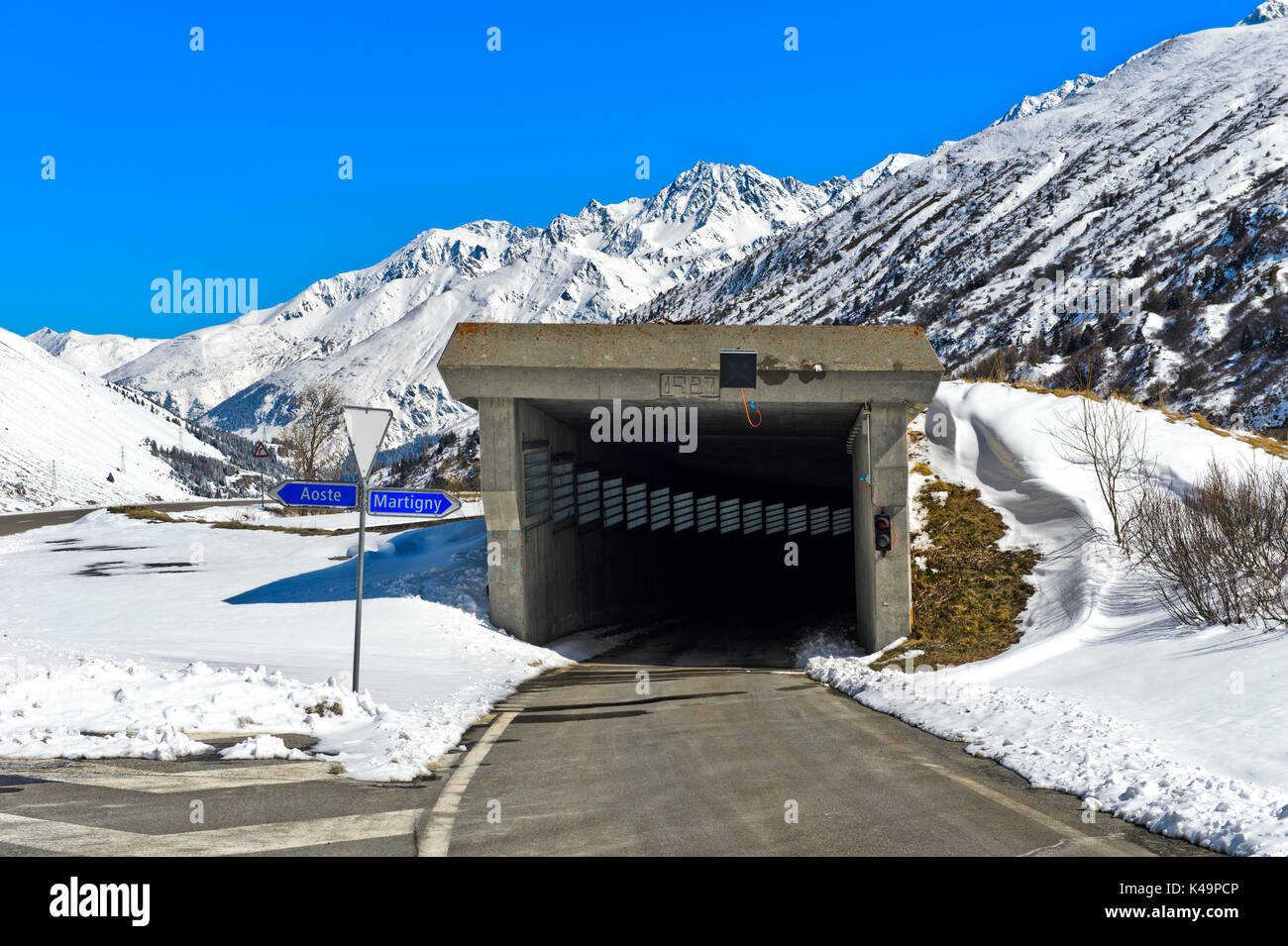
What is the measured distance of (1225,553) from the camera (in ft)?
47.3

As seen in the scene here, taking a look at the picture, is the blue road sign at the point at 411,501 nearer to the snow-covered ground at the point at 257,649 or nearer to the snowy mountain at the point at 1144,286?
the snow-covered ground at the point at 257,649

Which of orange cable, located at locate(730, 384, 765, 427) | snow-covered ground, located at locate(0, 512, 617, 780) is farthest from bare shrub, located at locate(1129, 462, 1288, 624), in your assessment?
snow-covered ground, located at locate(0, 512, 617, 780)

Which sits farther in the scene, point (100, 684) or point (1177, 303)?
point (1177, 303)

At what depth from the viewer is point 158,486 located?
7840 inches

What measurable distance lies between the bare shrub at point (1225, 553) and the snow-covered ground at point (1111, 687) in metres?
0.42

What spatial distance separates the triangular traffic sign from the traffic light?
465 inches

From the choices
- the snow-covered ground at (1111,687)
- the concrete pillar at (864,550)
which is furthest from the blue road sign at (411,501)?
the concrete pillar at (864,550)

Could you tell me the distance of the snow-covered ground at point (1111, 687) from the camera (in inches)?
293

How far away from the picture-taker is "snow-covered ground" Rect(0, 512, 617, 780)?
32.5ft

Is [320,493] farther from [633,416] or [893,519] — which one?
[893,519]

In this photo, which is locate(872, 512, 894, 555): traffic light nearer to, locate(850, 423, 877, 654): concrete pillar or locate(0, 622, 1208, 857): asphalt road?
locate(850, 423, 877, 654): concrete pillar
